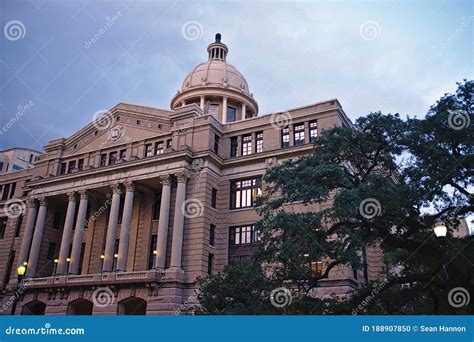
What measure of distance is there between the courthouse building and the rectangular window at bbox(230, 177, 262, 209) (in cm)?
9

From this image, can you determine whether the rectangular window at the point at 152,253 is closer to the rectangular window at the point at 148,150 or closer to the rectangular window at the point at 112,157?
the rectangular window at the point at 148,150

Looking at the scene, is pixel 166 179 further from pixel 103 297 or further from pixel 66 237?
pixel 66 237

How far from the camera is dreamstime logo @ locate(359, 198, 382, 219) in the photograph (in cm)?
1703

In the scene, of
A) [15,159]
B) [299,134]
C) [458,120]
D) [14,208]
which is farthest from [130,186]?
[15,159]

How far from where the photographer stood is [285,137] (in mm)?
36438

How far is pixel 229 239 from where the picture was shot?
35312mm

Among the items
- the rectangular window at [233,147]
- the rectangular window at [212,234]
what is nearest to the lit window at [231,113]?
the rectangular window at [233,147]


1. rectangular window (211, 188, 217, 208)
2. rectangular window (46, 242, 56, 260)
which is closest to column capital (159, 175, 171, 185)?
rectangular window (211, 188, 217, 208)

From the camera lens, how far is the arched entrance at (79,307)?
3503 cm

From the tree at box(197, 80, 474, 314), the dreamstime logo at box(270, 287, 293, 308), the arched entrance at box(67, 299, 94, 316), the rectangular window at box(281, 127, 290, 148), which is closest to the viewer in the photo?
the tree at box(197, 80, 474, 314)

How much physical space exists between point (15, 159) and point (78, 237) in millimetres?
46768

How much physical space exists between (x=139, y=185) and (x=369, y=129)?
23790mm

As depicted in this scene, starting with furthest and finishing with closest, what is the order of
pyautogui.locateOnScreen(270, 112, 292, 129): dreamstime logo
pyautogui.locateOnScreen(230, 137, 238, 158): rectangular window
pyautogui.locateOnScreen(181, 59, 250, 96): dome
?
pyautogui.locateOnScreen(181, 59, 250, 96): dome → pyautogui.locateOnScreen(230, 137, 238, 158): rectangular window → pyautogui.locateOnScreen(270, 112, 292, 129): dreamstime logo
